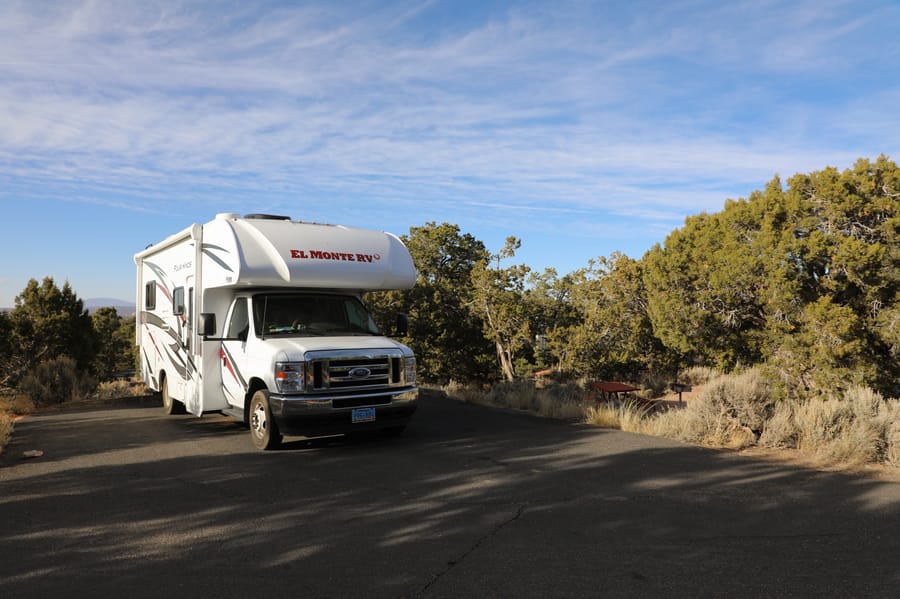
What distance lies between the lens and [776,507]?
6.16 meters

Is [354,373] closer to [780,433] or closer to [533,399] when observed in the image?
[533,399]

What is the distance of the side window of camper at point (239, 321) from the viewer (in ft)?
32.3

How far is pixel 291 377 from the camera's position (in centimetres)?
868

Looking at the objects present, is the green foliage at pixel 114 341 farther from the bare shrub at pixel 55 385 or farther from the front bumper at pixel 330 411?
the front bumper at pixel 330 411

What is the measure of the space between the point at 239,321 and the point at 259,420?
167 centimetres

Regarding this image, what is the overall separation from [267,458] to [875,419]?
7.84m

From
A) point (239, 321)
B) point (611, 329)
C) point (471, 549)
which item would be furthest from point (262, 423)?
point (611, 329)

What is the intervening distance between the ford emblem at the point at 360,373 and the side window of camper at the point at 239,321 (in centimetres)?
189

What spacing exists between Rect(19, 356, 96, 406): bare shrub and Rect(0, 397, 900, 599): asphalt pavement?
26.4ft

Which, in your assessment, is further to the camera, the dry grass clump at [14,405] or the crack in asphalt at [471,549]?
the dry grass clump at [14,405]

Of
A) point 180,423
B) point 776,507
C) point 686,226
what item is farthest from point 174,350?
point 686,226

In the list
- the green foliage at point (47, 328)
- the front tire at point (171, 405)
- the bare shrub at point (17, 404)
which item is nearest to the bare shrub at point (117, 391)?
the bare shrub at point (17, 404)

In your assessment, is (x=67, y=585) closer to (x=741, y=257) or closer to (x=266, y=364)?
(x=266, y=364)

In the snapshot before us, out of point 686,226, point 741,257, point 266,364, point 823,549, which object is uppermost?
point 686,226
